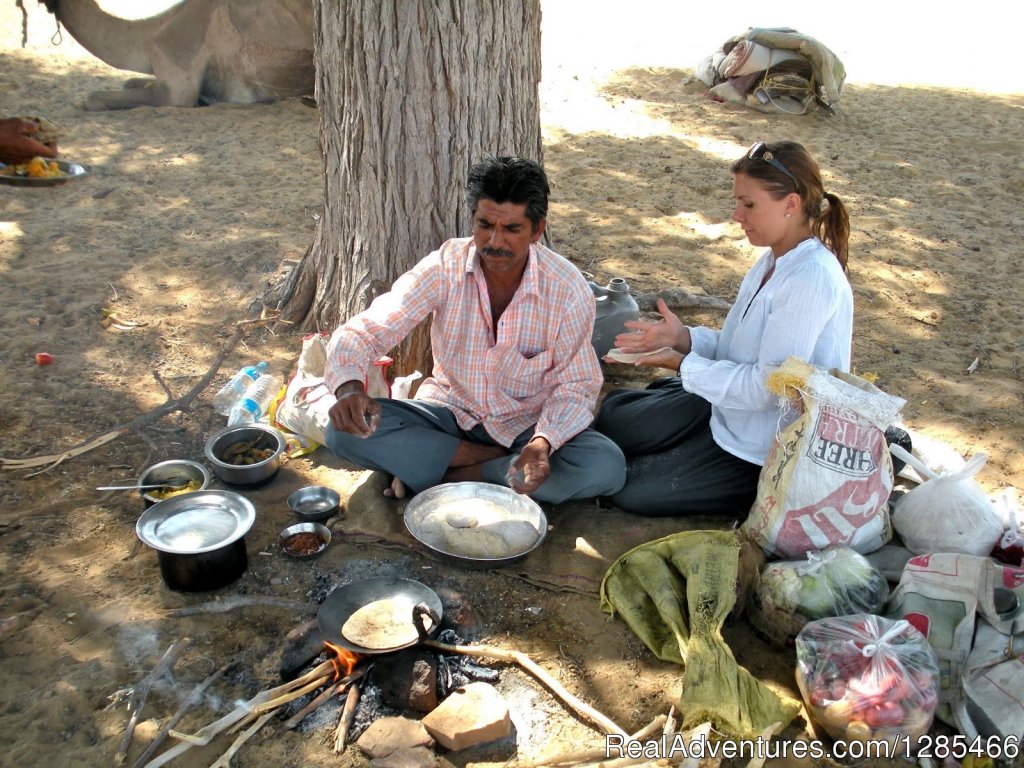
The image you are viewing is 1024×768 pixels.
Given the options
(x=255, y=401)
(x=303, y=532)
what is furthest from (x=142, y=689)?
(x=255, y=401)

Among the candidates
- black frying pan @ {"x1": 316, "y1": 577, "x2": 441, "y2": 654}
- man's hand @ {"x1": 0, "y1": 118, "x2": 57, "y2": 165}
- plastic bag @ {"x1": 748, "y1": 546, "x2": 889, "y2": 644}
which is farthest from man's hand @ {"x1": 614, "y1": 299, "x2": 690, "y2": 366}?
man's hand @ {"x1": 0, "y1": 118, "x2": 57, "y2": 165}

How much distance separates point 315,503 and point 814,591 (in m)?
1.81

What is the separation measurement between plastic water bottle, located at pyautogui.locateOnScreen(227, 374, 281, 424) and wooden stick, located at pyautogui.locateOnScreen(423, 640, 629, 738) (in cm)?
164

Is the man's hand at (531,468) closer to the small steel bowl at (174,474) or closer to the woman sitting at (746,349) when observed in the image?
the woman sitting at (746,349)

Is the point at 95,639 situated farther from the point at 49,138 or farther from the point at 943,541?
the point at 49,138

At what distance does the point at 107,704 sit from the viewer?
244 cm

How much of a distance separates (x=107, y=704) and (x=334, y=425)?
121 cm

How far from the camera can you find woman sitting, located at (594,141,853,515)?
9.49 ft

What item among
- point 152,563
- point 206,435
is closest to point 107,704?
point 152,563

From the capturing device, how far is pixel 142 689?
2.48 meters

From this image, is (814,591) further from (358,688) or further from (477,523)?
(358,688)

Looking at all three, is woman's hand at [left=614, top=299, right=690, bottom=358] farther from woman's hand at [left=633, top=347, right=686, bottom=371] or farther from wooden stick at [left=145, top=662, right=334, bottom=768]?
wooden stick at [left=145, top=662, right=334, bottom=768]

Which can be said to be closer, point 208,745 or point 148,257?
point 208,745

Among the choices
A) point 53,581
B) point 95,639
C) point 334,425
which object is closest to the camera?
point 95,639
